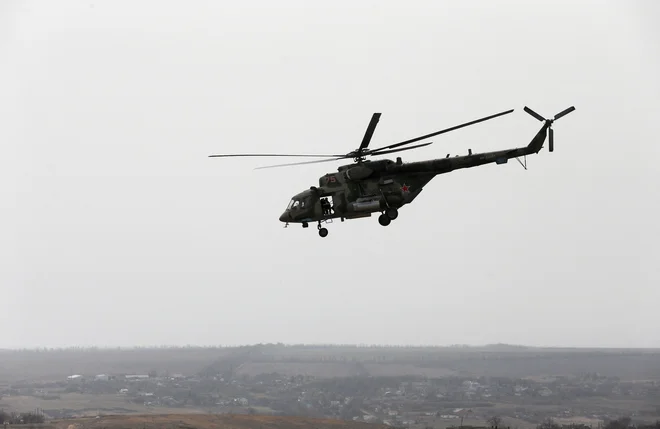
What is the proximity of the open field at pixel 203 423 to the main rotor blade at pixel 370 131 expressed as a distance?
4588 cm

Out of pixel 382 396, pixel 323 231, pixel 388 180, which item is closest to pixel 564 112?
pixel 388 180

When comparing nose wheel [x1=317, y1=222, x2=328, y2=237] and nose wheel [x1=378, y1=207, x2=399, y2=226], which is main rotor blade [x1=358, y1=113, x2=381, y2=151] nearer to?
nose wheel [x1=378, y1=207, x2=399, y2=226]

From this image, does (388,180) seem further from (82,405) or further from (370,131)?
(82,405)

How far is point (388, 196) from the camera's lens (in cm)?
3494

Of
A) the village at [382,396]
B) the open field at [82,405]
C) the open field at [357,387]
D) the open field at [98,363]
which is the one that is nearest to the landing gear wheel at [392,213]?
the open field at [357,387]

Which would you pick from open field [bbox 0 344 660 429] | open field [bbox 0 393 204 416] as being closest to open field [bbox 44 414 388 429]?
open field [bbox 0 344 660 429]

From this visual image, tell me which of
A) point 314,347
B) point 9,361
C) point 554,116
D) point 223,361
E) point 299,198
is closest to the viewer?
point 554,116

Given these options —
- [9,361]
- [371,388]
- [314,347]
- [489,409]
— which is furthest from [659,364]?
[9,361]

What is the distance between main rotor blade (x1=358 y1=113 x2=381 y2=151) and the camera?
100 ft

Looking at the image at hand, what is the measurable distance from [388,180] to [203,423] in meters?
48.6

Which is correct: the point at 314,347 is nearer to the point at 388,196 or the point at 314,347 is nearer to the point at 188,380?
the point at 188,380

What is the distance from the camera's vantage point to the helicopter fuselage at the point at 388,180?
34.3m

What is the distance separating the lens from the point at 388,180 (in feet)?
115

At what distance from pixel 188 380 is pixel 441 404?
1890 inches
